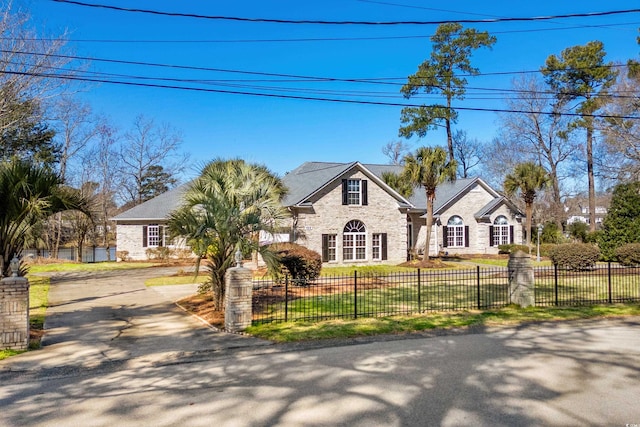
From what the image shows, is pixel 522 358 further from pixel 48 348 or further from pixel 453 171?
pixel 453 171

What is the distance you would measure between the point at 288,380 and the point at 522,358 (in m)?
4.06

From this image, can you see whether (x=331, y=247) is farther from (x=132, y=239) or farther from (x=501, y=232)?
(x=501, y=232)

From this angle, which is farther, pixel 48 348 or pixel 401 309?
pixel 401 309

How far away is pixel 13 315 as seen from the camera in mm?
8227

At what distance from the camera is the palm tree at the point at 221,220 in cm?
1120

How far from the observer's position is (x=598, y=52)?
37.2m

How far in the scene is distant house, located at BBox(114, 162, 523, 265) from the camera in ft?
82.5

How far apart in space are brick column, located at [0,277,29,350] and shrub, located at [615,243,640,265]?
24.7m

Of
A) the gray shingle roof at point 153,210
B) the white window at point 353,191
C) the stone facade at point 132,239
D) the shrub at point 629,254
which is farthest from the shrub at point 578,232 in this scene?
the stone facade at point 132,239

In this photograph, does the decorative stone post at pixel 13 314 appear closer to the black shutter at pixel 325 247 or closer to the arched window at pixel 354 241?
the black shutter at pixel 325 247

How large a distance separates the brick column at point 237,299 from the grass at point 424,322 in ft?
0.98

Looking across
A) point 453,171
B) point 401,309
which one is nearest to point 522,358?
point 401,309

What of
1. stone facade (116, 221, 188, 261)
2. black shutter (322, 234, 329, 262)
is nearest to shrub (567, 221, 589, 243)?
black shutter (322, 234, 329, 262)

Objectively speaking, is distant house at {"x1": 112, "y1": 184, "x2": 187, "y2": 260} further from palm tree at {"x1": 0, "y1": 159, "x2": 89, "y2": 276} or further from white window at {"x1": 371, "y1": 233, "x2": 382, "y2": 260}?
palm tree at {"x1": 0, "y1": 159, "x2": 89, "y2": 276}
